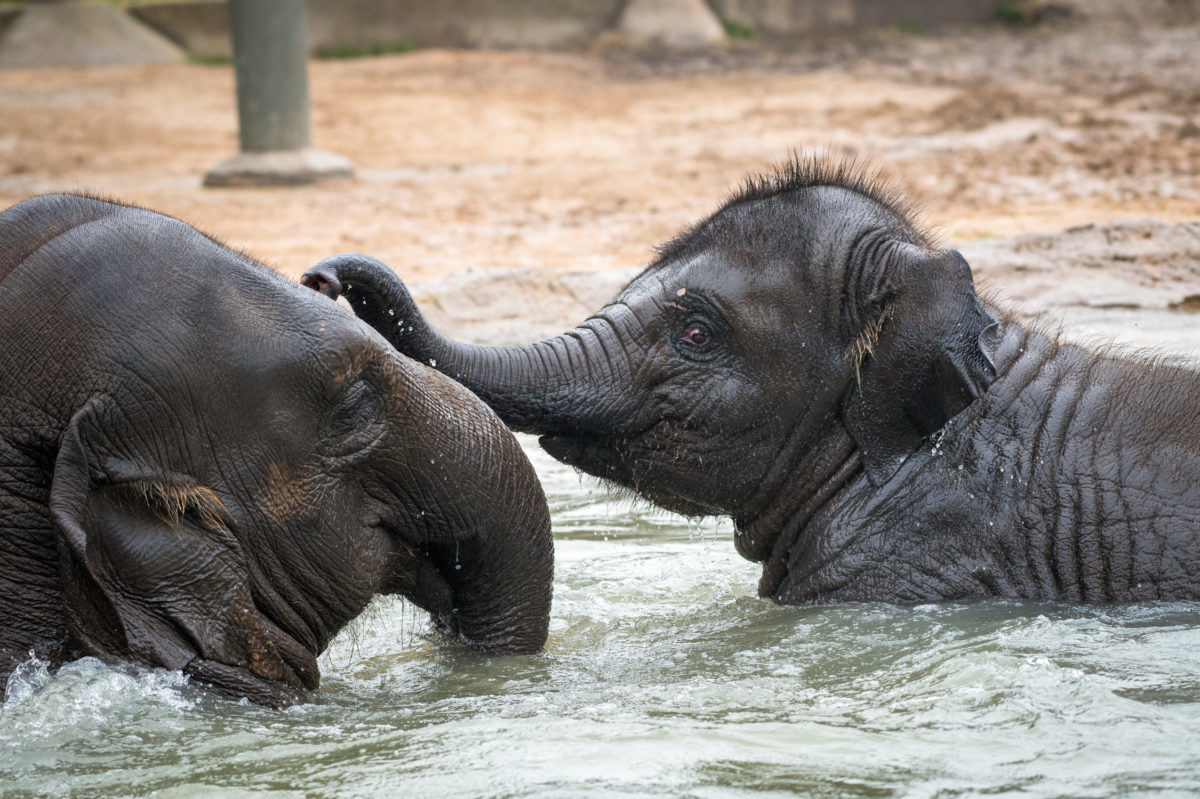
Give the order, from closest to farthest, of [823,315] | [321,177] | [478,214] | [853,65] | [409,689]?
[409,689], [823,315], [478,214], [321,177], [853,65]

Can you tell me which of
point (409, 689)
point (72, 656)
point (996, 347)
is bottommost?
point (409, 689)

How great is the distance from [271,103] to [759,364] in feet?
34.7

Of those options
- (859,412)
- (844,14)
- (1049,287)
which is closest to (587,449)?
(859,412)

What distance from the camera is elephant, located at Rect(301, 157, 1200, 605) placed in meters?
4.38

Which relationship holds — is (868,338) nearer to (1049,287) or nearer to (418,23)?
(1049,287)

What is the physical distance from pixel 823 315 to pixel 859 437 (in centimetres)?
36

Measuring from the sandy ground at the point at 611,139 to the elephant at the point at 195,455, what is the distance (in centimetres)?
450

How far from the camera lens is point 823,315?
4547 mm

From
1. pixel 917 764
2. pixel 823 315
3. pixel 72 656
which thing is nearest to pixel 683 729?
pixel 917 764

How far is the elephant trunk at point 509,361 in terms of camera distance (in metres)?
4.21

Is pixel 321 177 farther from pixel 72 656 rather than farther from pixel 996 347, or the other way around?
pixel 72 656

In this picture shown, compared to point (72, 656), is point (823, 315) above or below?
above

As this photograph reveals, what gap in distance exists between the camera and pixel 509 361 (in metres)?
4.48

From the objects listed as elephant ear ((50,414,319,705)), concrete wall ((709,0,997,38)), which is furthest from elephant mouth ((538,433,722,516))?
concrete wall ((709,0,997,38))
